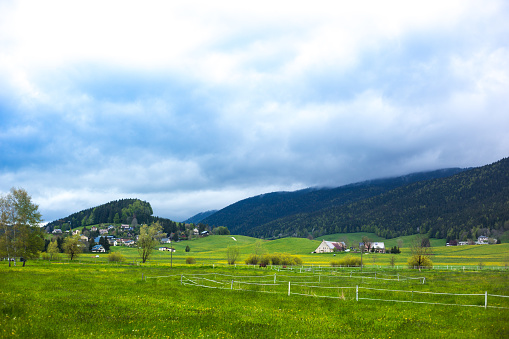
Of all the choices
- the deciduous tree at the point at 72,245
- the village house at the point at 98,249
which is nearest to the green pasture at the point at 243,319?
the deciduous tree at the point at 72,245

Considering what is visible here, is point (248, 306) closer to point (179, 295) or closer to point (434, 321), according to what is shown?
point (179, 295)

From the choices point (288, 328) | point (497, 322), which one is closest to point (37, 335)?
point (288, 328)

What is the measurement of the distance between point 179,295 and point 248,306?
927 cm

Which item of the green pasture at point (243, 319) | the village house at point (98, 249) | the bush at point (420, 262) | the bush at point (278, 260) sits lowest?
the village house at point (98, 249)

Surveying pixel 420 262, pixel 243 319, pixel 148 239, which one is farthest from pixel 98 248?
pixel 243 319

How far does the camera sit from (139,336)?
15.9 m

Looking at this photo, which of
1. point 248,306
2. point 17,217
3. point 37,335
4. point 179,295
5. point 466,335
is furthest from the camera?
point 17,217

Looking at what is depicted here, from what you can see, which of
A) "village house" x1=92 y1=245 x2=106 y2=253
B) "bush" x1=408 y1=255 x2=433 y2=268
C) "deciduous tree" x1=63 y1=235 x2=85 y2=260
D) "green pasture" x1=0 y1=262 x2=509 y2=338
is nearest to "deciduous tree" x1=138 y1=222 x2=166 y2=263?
"deciduous tree" x1=63 y1=235 x2=85 y2=260

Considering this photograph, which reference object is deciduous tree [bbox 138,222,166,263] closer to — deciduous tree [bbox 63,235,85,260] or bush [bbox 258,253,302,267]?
deciduous tree [bbox 63,235,85,260]

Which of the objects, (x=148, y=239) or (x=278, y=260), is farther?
(x=278, y=260)

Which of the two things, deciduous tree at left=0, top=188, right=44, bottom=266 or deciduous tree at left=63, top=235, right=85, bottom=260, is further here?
deciduous tree at left=63, top=235, right=85, bottom=260

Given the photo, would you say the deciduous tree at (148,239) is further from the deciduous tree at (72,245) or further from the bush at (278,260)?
the bush at (278,260)

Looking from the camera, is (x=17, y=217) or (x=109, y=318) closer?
(x=109, y=318)

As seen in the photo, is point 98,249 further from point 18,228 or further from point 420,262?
point 420,262
